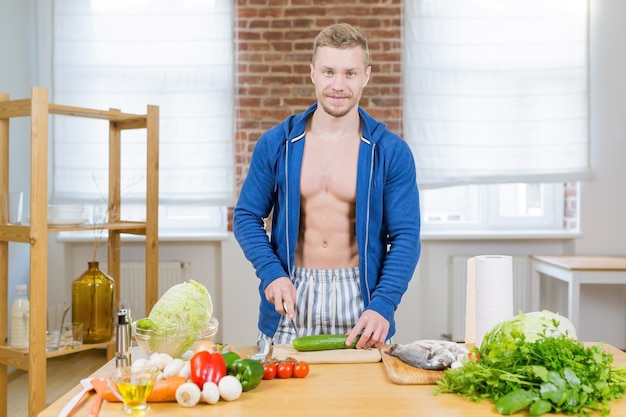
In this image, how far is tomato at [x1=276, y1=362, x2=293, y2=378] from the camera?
172 centimetres

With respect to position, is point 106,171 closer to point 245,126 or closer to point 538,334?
point 245,126

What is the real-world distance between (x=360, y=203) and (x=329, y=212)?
14 centimetres

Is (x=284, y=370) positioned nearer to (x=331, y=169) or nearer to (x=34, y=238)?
(x=331, y=169)

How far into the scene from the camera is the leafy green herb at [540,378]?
1424 millimetres

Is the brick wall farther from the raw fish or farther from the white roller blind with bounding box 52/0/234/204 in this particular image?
the raw fish

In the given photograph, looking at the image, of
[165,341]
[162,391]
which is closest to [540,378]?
[162,391]

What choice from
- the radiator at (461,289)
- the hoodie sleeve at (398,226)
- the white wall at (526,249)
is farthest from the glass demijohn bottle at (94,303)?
the radiator at (461,289)

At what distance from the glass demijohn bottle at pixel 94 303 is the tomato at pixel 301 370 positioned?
6.85ft

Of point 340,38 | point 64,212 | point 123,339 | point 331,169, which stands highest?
point 340,38

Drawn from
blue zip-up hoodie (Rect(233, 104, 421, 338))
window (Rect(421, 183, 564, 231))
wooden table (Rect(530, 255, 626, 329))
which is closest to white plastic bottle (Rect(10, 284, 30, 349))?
blue zip-up hoodie (Rect(233, 104, 421, 338))

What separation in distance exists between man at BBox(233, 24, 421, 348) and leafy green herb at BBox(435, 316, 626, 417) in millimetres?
778

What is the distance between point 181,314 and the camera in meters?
1.82

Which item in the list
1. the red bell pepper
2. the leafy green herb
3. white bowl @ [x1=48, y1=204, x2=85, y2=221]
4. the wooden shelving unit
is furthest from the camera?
white bowl @ [x1=48, y1=204, x2=85, y2=221]

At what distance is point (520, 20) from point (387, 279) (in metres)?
3.29
